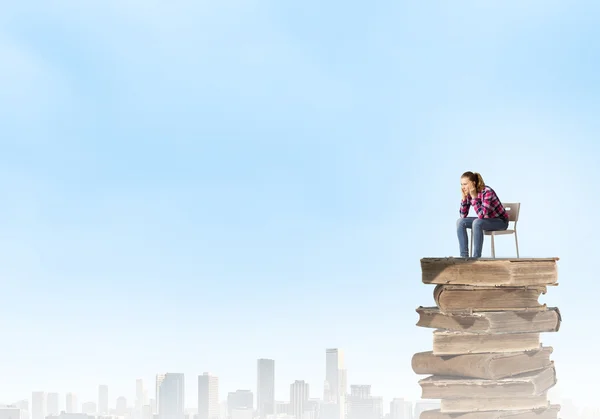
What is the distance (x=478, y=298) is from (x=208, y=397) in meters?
122

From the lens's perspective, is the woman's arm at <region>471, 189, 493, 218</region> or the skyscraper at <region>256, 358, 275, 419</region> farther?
the skyscraper at <region>256, 358, 275, 419</region>

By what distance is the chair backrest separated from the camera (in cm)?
1461

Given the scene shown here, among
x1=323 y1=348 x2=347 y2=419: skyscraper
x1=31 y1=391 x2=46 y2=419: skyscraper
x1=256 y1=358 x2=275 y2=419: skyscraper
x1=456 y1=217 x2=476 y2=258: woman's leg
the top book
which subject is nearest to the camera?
the top book

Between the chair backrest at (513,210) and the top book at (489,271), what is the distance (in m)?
1.12

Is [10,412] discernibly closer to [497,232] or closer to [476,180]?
[497,232]

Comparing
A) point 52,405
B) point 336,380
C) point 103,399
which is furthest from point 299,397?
point 52,405

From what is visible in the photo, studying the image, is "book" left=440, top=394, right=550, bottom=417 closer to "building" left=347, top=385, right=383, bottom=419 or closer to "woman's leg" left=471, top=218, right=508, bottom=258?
"woman's leg" left=471, top=218, right=508, bottom=258

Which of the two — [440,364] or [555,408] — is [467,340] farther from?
[555,408]

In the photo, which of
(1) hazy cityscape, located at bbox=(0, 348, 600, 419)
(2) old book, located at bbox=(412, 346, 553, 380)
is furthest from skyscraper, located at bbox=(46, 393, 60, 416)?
(2) old book, located at bbox=(412, 346, 553, 380)

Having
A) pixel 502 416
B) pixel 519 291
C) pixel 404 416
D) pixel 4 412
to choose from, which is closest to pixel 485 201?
pixel 519 291

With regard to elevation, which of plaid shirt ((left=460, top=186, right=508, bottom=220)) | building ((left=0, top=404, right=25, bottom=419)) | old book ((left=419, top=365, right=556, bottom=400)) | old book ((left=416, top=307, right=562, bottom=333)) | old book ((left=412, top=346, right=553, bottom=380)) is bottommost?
building ((left=0, top=404, right=25, bottom=419))

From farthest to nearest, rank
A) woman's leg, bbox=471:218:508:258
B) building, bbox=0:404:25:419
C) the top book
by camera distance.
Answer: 1. building, bbox=0:404:25:419
2. woman's leg, bbox=471:218:508:258
3. the top book

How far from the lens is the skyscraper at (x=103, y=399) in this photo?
14100 centimetres

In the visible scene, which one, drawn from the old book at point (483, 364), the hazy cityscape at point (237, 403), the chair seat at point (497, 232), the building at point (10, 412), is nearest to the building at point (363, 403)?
the hazy cityscape at point (237, 403)
